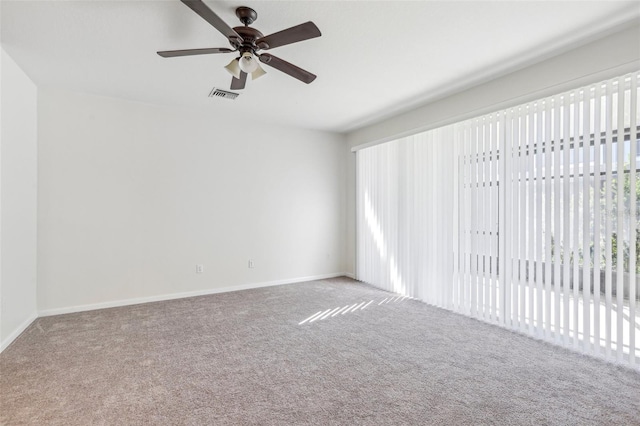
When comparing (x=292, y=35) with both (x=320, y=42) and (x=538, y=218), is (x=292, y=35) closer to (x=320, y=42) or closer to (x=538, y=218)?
(x=320, y=42)

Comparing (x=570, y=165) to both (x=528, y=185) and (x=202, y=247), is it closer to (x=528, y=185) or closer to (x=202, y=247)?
(x=528, y=185)

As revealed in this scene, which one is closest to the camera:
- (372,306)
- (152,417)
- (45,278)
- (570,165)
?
(152,417)

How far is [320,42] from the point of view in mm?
2705

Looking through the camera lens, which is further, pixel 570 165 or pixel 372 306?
pixel 372 306

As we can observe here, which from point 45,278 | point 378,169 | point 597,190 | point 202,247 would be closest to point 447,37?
point 597,190

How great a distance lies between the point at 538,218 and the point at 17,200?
5244 millimetres

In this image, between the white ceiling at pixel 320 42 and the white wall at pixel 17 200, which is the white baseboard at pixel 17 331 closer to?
the white wall at pixel 17 200

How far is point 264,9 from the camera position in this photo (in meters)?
2.27

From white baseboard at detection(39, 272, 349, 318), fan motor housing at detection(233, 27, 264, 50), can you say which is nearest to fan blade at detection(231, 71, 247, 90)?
fan motor housing at detection(233, 27, 264, 50)

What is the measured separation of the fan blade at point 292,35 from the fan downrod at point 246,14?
0.20 metres

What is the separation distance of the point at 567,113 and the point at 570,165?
479 mm

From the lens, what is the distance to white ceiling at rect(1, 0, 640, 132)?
227cm

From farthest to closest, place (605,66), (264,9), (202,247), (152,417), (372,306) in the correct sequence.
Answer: (202,247), (372,306), (605,66), (264,9), (152,417)

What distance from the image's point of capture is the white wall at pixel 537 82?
249 cm
